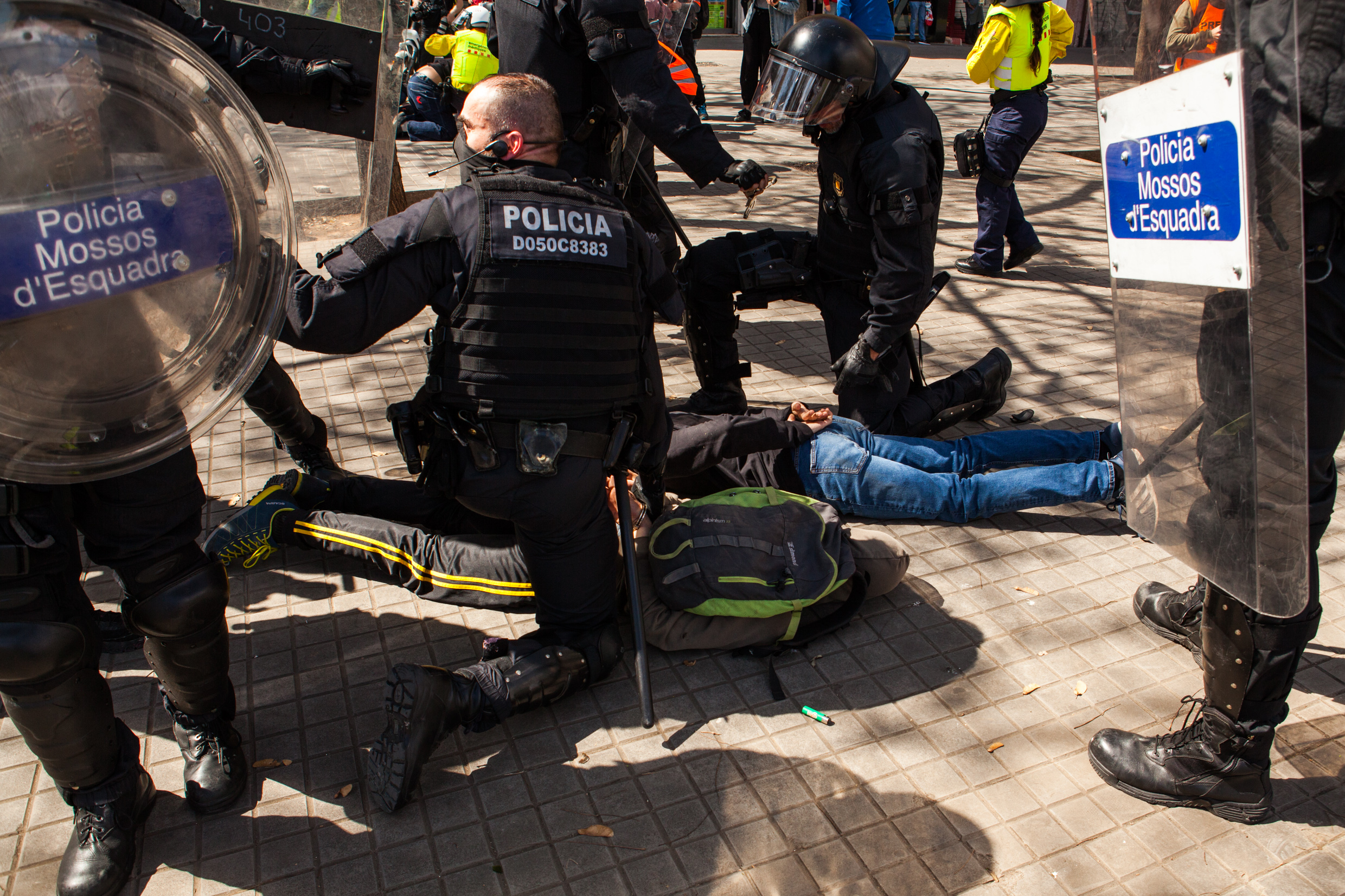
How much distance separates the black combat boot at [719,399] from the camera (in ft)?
14.0

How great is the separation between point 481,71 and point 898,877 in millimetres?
7376

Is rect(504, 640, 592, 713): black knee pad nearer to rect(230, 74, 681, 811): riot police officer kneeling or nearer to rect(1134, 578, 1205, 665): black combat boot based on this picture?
rect(230, 74, 681, 811): riot police officer kneeling

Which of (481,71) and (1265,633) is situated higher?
(481,71)

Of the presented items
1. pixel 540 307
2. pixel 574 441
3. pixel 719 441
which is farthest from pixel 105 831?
pixel 719 441

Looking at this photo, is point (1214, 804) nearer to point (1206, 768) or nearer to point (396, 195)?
point (1206, 768)

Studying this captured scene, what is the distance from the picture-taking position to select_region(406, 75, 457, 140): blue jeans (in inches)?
410

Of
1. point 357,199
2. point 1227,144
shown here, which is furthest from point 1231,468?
point 357,199

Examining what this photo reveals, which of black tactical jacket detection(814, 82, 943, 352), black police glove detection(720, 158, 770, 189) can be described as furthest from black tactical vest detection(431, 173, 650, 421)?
black police glove detection(720, 158, 770, 189)

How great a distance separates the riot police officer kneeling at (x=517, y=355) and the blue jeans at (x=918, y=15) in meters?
21.8

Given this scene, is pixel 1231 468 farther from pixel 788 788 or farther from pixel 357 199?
pixel 357 199

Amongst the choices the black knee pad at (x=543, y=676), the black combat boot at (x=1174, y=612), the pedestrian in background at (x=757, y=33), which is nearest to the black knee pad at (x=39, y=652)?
the black knee pad at (x=543, y=676)

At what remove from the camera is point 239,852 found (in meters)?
2.22

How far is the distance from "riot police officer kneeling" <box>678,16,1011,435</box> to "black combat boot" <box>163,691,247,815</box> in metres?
2.41

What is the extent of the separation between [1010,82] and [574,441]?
15.9ft
